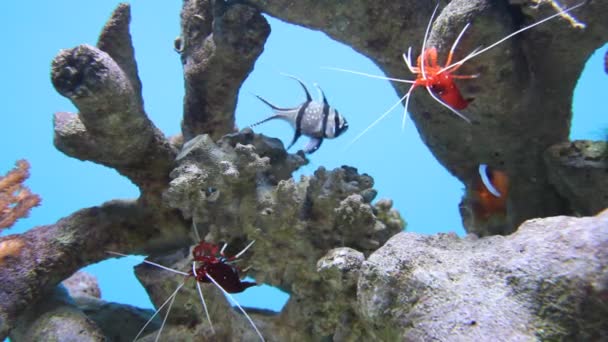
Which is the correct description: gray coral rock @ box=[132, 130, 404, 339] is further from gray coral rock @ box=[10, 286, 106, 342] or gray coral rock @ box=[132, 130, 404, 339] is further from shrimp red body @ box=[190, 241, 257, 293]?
gray coral rock @ box=[10, 286, 106, 342]

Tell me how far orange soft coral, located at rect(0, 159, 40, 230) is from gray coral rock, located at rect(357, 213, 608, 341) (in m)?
3.11

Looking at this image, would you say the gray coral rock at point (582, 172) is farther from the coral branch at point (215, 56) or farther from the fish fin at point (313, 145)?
the coral branch at point (215, 56)

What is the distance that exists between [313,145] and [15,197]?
8.73 ft

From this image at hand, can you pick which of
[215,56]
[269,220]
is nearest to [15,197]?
[215,56]

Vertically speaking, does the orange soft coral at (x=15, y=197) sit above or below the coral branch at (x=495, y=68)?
below

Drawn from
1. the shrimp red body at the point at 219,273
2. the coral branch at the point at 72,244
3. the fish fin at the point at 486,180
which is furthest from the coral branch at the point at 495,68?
the coral branch at the point at 72,244

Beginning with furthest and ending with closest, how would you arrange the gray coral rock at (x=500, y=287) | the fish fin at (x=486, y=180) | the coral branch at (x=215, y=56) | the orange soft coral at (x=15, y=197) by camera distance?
the coral branch at (x=215, y=56)
the orange soft coral at (x=15, y=197)
the fish fin at (x=486, y=180)
the gray coral rock at (x=500, y=287)

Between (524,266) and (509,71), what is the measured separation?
5.08 ft

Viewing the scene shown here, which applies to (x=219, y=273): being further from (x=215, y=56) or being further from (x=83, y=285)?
(x=83, y=285)

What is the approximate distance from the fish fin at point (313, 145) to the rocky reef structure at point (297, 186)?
22cm

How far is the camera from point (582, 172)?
3.08m

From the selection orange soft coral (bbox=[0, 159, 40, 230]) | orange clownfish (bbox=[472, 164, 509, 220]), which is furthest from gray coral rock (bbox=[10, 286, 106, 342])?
orange clownfish (bbox=[472, 164, 509, 220])

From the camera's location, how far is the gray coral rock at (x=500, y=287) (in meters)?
1.71

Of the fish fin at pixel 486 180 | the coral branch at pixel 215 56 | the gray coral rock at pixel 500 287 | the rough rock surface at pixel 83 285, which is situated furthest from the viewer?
the rough rock surface at pixel 83 285
